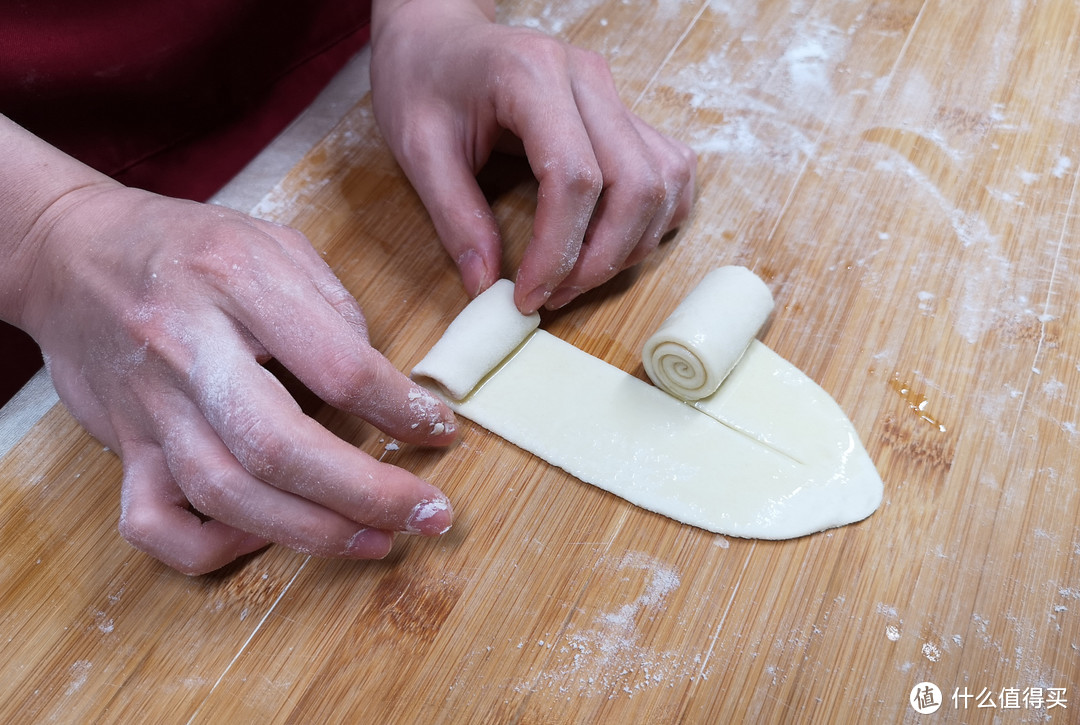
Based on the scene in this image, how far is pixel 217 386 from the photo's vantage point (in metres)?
1.12

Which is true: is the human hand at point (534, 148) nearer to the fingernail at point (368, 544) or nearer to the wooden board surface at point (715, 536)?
the wooden board surface at point (715, 536)

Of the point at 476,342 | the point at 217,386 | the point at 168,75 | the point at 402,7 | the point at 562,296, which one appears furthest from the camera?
the point at 402,7

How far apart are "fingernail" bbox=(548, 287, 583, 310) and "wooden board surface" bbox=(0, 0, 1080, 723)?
68mm

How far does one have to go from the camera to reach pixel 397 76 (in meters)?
1.64

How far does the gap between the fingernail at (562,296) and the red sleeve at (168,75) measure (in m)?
0.89

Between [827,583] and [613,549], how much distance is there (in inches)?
14.2

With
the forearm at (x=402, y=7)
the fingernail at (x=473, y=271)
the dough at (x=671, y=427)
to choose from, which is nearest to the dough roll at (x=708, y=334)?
the dough at (x=671, y=427)

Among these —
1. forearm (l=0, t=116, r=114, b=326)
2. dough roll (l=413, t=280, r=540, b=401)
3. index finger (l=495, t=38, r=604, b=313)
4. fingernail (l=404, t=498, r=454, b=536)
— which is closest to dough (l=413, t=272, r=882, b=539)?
dough roll (l=413, t=280, r=540, b=401)

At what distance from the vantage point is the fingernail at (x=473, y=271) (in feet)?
4.95

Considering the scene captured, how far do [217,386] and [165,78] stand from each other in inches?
34.9

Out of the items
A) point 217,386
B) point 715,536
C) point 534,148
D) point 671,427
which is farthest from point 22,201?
point 715,536

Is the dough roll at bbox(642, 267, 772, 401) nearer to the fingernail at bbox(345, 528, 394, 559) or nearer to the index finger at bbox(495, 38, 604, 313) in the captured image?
the index finger at bbox(495, 38, 604, 313)

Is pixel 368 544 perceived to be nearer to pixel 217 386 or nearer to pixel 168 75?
pixel 217 386

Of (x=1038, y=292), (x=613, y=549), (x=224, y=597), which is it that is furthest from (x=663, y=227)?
(x=224, y=597)
